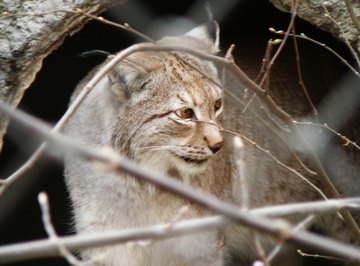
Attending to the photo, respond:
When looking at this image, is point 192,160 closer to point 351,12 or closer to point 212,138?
point 212,138

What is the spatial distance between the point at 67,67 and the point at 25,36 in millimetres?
1573

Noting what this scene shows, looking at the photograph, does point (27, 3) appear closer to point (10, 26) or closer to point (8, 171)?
point (10, 26)

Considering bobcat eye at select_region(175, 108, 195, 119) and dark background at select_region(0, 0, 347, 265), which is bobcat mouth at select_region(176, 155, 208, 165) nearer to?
bobcat eye at select_region(175, 108, 195, 119)

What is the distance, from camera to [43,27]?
3059 mm

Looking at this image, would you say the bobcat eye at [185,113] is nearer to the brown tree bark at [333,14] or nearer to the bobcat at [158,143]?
the bobcat at [158,143]

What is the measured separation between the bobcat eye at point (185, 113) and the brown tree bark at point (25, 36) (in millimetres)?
535

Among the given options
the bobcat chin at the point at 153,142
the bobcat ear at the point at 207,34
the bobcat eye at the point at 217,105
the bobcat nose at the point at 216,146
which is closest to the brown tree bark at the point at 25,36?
the bobcat chin at the point at 153,142

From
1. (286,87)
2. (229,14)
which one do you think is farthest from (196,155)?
(229,14)

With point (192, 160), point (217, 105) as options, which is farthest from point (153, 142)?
point (217, 105)

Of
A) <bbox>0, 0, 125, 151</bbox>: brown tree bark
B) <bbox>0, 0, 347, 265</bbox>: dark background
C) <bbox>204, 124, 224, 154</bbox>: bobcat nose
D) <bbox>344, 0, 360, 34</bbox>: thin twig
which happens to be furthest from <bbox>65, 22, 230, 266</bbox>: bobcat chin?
<bbox>0, 0, 347, 265</bbox>: dark background

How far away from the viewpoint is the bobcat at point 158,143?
2951 millimetres

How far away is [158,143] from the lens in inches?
118

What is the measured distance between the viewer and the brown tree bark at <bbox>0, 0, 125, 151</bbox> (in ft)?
9.92

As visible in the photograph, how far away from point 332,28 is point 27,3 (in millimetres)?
1148
